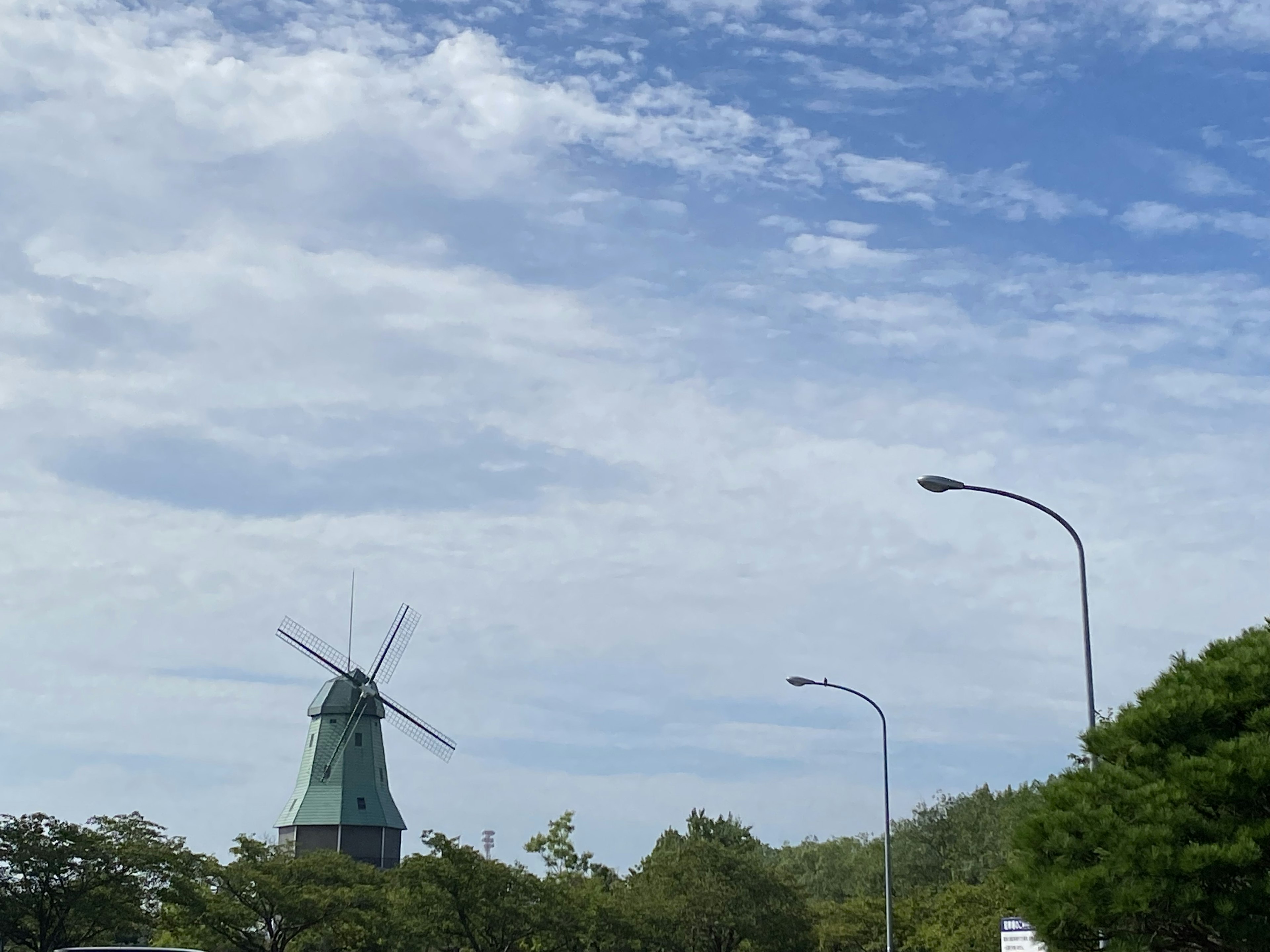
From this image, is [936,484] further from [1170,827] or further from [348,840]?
[348,840]

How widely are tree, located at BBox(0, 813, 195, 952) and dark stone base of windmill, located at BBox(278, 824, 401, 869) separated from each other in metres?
40.8

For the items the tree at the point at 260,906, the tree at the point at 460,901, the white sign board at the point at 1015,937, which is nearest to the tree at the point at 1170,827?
the white sign board at the point at 1015,937

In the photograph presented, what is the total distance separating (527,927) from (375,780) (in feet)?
136

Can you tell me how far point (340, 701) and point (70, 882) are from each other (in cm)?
4707

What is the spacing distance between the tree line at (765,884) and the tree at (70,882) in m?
0.07

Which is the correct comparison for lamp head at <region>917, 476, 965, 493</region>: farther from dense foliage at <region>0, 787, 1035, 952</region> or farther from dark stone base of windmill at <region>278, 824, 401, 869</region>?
dark stone base of windmill at <region>278, 824, 401, 869</region>

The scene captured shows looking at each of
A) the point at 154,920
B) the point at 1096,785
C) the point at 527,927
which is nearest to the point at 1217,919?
the point at 1096,785

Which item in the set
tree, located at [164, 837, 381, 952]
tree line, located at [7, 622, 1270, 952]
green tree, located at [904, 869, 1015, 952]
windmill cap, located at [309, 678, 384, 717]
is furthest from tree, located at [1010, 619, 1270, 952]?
windmill cap, located at [309, 678, 384, 717]

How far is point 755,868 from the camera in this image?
68000 millimetres

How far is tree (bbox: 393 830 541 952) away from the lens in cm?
5803

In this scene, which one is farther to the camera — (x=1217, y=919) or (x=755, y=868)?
(x=755, y=868)

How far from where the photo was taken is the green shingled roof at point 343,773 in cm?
9638

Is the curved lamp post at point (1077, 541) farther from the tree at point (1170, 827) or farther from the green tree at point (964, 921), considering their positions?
the green tree at point (964, 921)

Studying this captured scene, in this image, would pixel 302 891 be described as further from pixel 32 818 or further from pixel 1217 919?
pixel 1217 919
